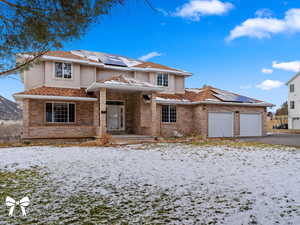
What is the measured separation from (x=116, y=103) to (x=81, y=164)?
9.19m

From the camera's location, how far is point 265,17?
1492 centimetres

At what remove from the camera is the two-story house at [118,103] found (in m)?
13.0

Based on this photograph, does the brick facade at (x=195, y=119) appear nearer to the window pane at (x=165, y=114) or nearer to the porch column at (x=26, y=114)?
the window pane at (x=165, y=114)

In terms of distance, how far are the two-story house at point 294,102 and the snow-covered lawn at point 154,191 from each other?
26.8m

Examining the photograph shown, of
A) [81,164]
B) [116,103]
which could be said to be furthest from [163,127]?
[81,164]

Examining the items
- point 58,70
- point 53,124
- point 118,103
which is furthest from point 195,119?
point 58,70

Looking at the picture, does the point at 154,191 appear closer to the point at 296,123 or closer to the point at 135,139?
the point at 135,139

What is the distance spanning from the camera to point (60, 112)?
13.9 metres

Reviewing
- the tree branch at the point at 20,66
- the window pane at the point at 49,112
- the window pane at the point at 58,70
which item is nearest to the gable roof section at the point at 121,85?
the window pane at the point at 58,70

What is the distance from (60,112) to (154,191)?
37.7ft

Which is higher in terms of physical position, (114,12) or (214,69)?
(214,69)

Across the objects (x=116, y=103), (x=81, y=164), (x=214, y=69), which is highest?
(x=214, y=69)

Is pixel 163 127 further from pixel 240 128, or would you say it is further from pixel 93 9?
pixel 93 9

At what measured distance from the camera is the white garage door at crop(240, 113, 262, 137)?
58.0ft
